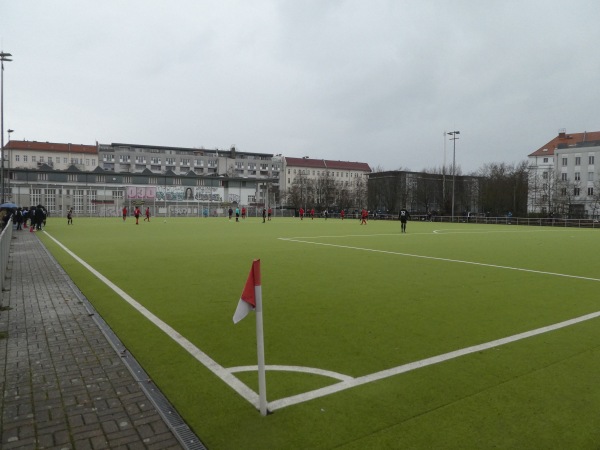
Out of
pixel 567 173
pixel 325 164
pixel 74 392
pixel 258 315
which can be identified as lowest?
pixel 74 392

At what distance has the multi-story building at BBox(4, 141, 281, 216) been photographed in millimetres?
76438

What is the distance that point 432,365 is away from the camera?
5.19m

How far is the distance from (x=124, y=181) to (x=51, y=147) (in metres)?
50.1

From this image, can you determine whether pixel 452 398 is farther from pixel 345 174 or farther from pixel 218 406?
pixel 345 174

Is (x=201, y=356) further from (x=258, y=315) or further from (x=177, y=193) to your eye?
(x=177, y=193)

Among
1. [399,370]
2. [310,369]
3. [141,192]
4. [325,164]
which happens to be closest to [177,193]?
[141,192]

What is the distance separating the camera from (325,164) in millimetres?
151125

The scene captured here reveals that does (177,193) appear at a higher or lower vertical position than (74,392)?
higher

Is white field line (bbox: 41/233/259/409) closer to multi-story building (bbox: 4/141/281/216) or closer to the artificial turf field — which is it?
the artificial turf field

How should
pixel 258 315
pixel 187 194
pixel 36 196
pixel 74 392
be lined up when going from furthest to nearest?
pixel 187 194, pixel 36 196, pixel 74 392, pixel 258 315

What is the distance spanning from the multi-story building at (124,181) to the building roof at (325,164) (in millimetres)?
19055

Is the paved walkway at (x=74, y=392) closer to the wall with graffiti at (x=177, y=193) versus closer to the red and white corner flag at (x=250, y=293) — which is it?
the red and white corner flag at (x=250, y=293)

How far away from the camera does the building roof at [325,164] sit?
146875 millimetres

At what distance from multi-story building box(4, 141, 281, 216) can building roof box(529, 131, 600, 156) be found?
60.0 metres
